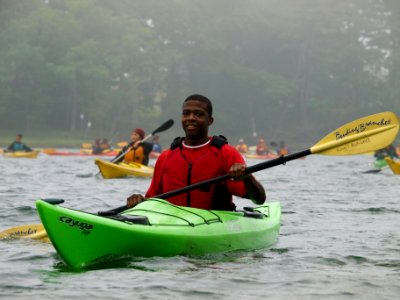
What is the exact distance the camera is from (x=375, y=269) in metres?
6.46

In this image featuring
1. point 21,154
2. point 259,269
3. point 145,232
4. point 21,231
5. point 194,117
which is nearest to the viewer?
point 145,232

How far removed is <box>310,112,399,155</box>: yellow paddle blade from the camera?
7562 mm

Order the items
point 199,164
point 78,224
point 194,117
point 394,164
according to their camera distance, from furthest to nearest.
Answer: point 394,164 → point 199,164 → point 194,117 → point 78,224

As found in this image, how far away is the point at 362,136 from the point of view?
7.61 metres

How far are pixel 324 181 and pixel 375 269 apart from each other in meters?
12.4

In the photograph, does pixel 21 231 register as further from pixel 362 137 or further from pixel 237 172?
pixel 362 137

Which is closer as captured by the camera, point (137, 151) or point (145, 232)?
point (145, 232)

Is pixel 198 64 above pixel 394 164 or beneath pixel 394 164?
above

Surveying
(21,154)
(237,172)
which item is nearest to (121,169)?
(237,172)

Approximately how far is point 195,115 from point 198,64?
190 feet

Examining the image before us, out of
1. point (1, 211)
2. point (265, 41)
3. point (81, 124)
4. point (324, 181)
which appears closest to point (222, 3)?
point (265, 41)

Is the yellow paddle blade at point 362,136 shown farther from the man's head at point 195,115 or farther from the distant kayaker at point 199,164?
the man's head at point 195,115

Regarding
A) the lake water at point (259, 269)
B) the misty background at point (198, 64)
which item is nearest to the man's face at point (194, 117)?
the lake water at point (259, 269)

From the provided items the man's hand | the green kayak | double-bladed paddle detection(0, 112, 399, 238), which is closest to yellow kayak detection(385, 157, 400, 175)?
double-bladed paddle detection(0, 112, 399, 238)
